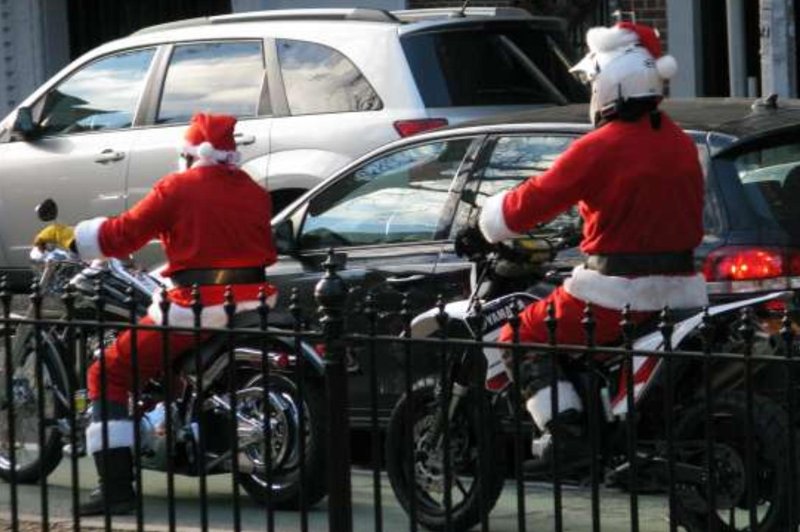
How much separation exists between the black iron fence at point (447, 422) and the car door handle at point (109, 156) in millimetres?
4214

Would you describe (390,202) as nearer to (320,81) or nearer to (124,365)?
(124,365)

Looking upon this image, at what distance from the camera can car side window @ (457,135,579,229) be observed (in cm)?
854

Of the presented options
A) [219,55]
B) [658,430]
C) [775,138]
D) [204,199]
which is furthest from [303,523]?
[219,55]

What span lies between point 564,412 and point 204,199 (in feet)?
6.55

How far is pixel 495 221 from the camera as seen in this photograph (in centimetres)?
709

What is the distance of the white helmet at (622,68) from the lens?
728 cm

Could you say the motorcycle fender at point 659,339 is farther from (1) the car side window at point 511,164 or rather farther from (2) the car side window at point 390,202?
(2) the car side window at point 390,202

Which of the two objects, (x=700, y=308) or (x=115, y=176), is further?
(x=115, y=176)

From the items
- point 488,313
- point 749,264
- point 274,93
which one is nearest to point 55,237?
point 488,313

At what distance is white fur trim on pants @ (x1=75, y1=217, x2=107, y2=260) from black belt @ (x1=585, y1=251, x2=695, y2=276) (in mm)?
1982

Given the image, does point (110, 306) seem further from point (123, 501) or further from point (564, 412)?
point (564, 412)

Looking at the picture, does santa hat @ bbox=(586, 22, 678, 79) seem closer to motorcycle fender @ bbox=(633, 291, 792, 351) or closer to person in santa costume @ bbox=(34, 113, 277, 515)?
motorcycle fender @ bbox=(633, 291, 792, 351)

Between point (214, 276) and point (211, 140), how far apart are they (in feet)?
1.77

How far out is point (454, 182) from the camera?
878 cm
